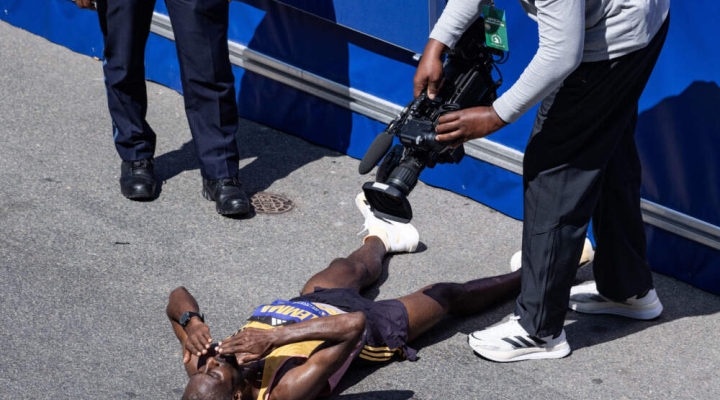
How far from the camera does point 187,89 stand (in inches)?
214

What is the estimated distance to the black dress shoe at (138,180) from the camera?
5.44 meters

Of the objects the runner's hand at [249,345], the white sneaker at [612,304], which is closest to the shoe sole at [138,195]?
the runner's hand at [249,345]

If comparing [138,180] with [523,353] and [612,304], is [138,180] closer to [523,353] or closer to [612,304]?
[523,353]

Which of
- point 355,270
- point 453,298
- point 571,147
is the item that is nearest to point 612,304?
point 453,298

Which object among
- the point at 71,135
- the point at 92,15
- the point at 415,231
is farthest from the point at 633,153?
the point at 92,15

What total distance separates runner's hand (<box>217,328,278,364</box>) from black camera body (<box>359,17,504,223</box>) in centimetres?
66

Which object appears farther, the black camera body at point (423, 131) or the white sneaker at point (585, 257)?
the white sneaker at point (585, 257)

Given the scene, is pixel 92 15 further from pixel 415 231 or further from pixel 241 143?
pixel 415 231

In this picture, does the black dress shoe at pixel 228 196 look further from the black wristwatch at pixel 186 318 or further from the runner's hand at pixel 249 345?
the runner's hand at pixel 249 345

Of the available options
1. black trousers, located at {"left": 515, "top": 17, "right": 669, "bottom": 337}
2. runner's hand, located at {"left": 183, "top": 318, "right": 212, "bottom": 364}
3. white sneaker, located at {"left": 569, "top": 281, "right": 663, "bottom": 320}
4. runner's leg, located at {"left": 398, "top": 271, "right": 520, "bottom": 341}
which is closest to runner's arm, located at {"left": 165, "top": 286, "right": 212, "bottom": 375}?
runner's hand, located at {"left": 183, "top": 318, "right": 212, "bottom": 364}

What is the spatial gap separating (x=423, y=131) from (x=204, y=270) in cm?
157

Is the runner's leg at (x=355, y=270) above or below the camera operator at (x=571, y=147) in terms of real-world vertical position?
below

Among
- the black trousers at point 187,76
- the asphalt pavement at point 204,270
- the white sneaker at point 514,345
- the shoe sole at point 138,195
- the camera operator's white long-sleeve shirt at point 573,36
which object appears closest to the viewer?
the camera operator's white long-sleeve shirt at point 573,36

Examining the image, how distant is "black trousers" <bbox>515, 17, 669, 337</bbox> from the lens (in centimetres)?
384
